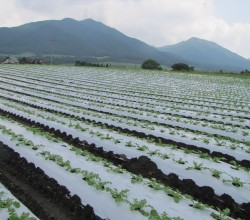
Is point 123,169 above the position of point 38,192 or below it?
above

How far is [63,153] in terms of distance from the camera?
6.41 m

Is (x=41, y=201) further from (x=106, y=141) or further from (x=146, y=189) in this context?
(x=106, y=141)

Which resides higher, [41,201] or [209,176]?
[209,176]

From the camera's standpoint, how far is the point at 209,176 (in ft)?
17.6

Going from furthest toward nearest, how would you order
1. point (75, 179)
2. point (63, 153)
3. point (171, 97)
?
point (171, 97) < point (63, 153) < point (75, 179)

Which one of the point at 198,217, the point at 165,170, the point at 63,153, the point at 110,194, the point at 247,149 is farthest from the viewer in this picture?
the point at 247,149

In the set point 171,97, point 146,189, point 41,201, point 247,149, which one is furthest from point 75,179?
point 171,97

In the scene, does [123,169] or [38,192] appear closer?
[38,192]

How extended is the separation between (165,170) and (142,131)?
2977 millimetres

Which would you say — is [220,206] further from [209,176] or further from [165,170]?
[165,170]

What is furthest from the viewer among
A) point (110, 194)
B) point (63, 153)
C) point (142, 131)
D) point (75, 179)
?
point (142, 131)

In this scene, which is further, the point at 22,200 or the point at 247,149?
the point at 247,149

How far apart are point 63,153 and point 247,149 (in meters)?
3.56

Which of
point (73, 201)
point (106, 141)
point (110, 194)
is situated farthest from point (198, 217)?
point (106, 141)
